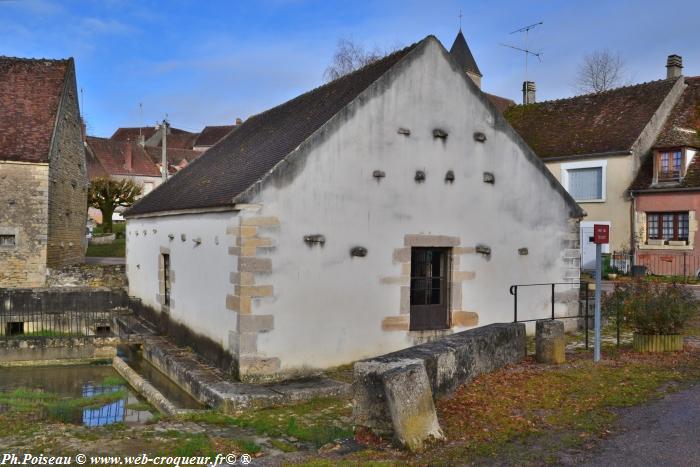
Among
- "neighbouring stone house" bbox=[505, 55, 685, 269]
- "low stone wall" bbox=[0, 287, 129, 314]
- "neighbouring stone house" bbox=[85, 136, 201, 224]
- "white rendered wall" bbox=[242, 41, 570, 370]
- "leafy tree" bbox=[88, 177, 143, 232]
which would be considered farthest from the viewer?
"neighbouring stone house" bbox=[85, 136, 201, 224]

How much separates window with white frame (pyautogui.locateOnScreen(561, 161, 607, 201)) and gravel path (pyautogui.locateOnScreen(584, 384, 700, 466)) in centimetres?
1951

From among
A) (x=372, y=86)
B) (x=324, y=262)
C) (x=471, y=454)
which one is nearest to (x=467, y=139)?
(x=372, y=86)

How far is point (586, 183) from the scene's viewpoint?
2514 centimetres

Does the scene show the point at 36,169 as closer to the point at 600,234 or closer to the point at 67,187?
the point at 67,187

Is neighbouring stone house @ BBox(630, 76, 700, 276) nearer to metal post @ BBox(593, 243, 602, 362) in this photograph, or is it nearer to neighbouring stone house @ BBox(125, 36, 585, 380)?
neighbouring stone house @ BBox(125, 36, 585, 380)

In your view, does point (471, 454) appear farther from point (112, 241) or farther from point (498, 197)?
point (112, 241)

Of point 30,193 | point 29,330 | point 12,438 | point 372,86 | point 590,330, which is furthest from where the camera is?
point 30,193

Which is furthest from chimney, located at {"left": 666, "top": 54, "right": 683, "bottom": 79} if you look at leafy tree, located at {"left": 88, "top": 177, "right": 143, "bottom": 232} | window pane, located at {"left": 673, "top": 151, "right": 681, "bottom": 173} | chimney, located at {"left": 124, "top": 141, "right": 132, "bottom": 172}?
chimney, located at {"left": 124, "top": 141, "right": 132, "bottom": 172}

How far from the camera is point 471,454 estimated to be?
502cm

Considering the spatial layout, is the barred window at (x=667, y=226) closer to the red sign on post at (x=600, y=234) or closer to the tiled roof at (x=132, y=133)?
the red sign on post at (x=600, y=234)

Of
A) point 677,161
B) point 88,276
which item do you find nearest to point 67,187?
point 88,276

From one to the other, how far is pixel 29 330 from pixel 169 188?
571cm

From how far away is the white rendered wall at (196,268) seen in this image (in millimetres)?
9594

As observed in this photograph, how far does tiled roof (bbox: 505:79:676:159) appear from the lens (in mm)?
24234
